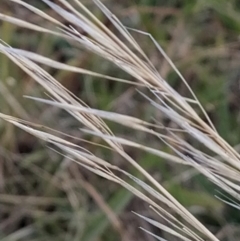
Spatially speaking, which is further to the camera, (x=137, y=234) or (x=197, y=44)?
(x=197, y=44)

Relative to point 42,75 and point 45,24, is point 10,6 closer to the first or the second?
point 45,24

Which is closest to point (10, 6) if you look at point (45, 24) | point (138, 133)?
point (45, 24)

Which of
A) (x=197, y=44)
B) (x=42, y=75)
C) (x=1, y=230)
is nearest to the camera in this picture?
(x=42, y=75)

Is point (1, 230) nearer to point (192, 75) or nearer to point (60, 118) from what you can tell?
point (60, 118)

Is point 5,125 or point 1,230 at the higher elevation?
point 5,125

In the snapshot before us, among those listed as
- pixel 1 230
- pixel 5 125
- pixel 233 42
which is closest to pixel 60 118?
pixel 5 125

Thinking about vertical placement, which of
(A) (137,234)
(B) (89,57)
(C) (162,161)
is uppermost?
(B) (89,57)

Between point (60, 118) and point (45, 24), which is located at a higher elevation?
point (45, 24)

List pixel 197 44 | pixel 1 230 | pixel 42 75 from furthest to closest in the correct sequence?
pixel 197 44, pixel 1 230, pixel 42 75

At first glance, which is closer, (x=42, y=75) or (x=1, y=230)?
(x=42, y=75)
